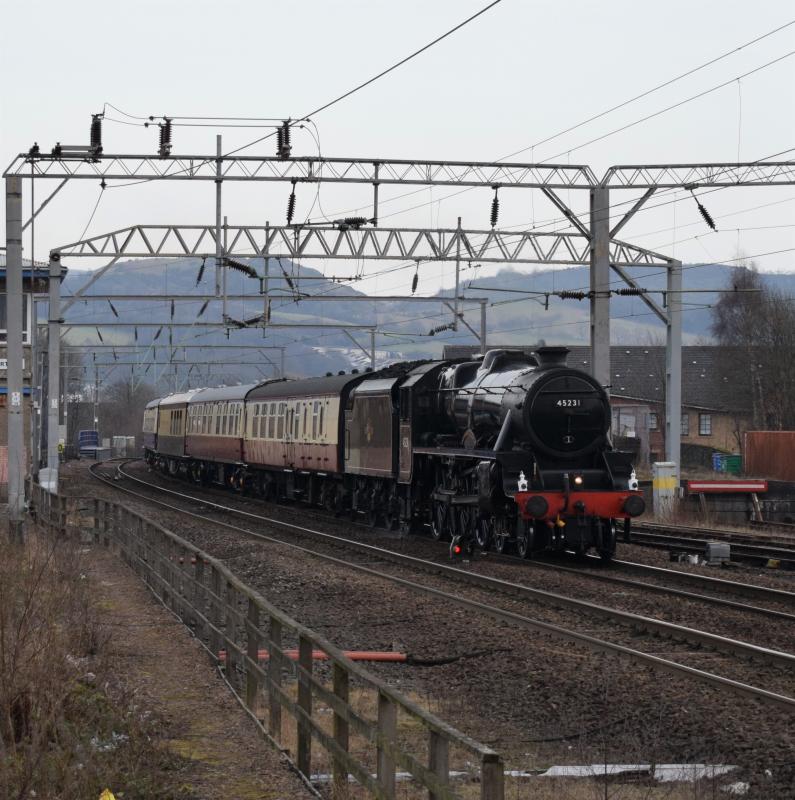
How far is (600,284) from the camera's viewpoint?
2556 centimetres

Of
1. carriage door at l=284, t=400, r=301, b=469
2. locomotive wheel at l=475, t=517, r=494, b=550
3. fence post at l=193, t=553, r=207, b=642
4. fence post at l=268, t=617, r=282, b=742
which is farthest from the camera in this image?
carriage door at l=284, t=400, r=301, b=469

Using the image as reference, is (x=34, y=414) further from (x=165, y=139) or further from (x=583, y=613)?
(x=583, y=613)

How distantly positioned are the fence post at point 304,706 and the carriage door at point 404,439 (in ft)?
52.3

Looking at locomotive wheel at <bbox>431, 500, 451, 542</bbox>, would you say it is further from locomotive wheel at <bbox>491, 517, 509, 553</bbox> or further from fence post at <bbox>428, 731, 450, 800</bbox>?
fence post at <bbox>428, 731, 450, 800</bbox>

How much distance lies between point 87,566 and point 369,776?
12.0 m

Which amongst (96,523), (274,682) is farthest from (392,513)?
Result: (274,682)

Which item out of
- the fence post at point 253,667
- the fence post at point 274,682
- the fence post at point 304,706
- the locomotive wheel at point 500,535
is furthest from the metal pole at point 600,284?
the fence post at point 304,706

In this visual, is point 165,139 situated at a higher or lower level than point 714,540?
higher

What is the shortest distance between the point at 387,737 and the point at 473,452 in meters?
14.8

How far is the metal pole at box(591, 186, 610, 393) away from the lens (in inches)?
996

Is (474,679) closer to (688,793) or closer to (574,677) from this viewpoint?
(574,677)

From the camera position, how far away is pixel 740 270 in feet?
265

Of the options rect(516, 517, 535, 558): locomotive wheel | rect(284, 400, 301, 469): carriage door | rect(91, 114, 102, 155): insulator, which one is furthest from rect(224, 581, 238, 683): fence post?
rect(284, 400, 301, 469): carriage door

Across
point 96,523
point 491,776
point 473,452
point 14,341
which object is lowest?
point 96,523
